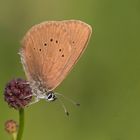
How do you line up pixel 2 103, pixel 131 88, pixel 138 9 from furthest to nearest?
1. pixel 138 9
2. pixel 131 88
3. pixel 2 103

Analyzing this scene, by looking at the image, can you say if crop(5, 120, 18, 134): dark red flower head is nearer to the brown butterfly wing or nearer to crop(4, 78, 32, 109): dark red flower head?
crop(4, 78, 32, 109): dark red flower head

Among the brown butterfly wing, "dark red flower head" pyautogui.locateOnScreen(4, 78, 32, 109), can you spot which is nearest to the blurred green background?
the brown butterfly wing

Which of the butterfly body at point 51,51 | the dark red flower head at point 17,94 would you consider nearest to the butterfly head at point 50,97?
the butterfly body at point 51,51

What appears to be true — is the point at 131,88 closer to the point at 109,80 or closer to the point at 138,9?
the point at 109,80

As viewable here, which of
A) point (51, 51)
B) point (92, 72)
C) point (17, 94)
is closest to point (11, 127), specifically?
point (17, 94)

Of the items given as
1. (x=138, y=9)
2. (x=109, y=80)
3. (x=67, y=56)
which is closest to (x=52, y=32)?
(x=67, y=56)
